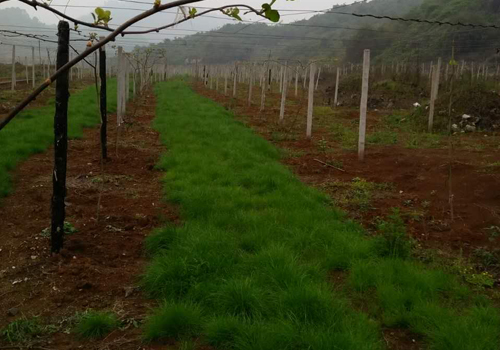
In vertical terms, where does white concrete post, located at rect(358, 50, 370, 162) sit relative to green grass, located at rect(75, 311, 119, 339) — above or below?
above

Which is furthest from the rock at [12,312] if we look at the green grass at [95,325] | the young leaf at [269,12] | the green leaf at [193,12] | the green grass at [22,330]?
the young leaf at [269,12]

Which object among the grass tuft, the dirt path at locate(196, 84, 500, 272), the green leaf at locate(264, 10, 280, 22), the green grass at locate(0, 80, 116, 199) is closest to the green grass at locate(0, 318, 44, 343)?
the grass tuft

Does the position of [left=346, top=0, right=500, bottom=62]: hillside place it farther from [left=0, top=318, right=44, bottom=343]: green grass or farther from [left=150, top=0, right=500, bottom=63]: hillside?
[left=0, top=318, right=44, bottom=343]: green grass

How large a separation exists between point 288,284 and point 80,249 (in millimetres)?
1955

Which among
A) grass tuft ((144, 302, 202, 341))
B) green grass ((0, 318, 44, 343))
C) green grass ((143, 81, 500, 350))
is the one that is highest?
green grass ((143, 81, 500, 350))

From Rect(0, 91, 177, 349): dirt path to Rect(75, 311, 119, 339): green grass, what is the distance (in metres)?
0.06

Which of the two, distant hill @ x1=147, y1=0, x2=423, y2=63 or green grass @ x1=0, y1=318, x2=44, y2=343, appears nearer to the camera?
green grass @ x1=0, y1=318, x2=44, y2=343

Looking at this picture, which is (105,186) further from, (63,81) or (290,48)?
(290,48)

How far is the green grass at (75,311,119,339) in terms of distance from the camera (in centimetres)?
287

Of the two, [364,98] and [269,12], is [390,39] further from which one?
[269,12]

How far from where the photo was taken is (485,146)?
10.8 metres

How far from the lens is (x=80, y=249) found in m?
4.07

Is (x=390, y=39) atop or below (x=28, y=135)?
atop

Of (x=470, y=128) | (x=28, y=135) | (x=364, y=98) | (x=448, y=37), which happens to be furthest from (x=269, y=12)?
(x=448, y=37)
